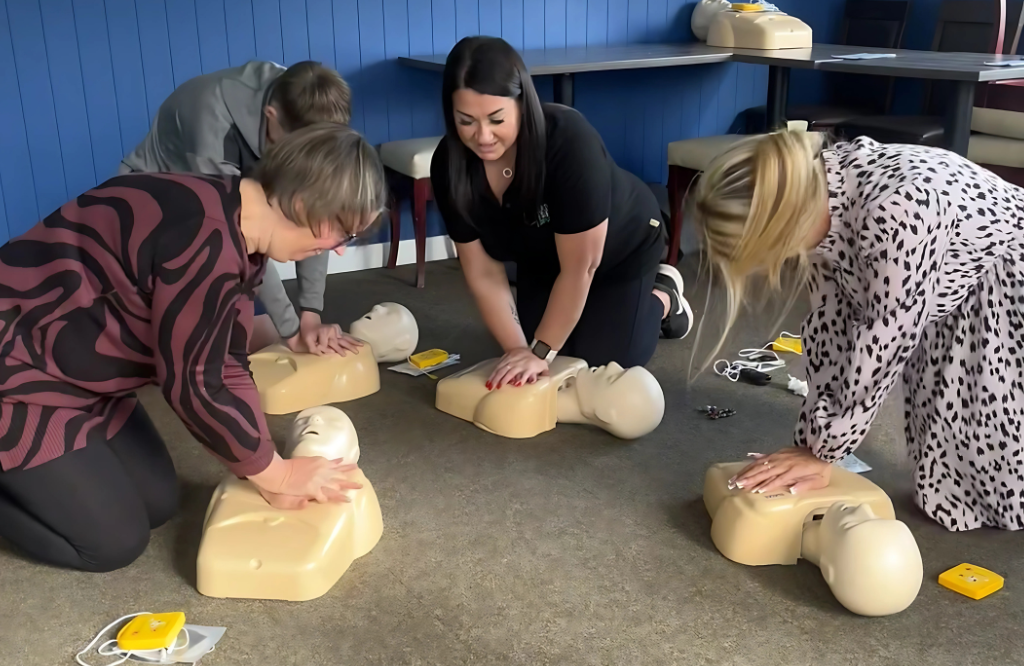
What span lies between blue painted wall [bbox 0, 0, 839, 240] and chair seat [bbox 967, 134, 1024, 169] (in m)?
1.30

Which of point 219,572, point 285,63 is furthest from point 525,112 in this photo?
point 285,63

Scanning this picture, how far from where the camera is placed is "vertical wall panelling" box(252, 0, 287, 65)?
3285 mm

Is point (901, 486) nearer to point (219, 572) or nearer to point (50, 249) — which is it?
point (219, 572)

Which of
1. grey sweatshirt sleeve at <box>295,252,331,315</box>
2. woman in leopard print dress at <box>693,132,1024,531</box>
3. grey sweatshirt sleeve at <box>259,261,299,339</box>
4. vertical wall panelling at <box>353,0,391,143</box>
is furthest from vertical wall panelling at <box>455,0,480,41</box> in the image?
woman in leopard print dress at <box>693,132,1024,531</box>

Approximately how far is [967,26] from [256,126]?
3226 millimetres

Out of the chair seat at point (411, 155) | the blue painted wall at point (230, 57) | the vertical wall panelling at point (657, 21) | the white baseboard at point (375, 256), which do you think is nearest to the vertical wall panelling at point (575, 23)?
the blue painted wall at point (230, 57)

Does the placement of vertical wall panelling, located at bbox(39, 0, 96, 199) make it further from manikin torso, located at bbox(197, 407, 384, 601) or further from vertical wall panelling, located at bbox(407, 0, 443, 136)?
manikin torso, located at bbox(197, 407, 384, 601)

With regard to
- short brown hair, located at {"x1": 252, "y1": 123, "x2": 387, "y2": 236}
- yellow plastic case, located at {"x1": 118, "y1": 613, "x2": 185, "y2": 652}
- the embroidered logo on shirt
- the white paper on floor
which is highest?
short brown hair, located at {"x1": 252, "y1": 123, "x2": 387, "y2": 236}

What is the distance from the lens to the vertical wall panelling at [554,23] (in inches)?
151

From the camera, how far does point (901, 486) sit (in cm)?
194

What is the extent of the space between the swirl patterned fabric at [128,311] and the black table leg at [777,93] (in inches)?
107

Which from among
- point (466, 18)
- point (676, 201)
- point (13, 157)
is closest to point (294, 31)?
point (466, 18)

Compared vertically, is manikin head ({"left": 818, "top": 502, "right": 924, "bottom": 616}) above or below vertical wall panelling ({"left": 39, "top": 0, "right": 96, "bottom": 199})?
below

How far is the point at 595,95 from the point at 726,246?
2740 millimetres
